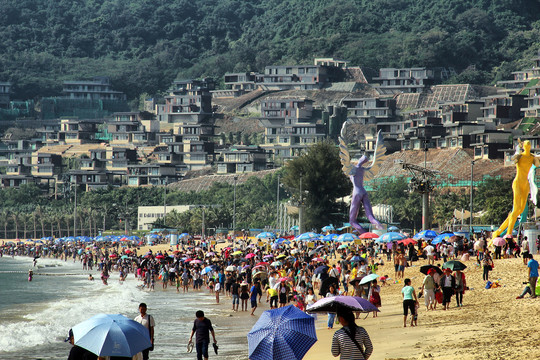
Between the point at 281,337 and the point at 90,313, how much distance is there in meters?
21.2

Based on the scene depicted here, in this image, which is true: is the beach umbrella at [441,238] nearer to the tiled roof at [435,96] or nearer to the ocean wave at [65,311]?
the ocean wave at [65,311]

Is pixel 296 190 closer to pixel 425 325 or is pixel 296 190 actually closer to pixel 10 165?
pixel 425 325

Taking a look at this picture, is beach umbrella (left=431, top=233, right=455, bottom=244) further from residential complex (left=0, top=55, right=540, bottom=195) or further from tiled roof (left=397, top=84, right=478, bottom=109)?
tiled roof (left=397, top=84, right=478, bottom=109)

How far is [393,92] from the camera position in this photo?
170 metres

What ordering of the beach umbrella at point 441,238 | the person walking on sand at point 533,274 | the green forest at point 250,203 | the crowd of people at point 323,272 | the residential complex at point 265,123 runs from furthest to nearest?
the residential complex at point 265,123
the green forest at point 250,203
the beach umbrella at point 441,238
the crowd of people at point 323,272
the person walking on sand at point 533,274

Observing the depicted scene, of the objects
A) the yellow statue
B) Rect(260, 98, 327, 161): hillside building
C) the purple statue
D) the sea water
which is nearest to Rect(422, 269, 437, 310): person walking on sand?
the sea water

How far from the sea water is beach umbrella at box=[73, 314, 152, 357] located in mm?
7951

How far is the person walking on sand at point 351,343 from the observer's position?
1260 cm

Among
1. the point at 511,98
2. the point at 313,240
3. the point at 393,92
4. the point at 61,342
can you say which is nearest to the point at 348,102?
the point at 393,92

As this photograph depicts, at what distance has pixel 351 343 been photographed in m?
12.6

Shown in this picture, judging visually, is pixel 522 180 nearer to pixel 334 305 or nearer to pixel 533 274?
pixel 533 274

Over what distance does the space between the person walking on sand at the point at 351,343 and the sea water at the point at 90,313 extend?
27.3 feet

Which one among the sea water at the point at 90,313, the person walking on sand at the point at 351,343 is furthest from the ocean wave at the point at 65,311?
the person walking on sand at the point at 351,343

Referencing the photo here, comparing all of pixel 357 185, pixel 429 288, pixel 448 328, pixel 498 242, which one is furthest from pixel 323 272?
pixel 357 185
